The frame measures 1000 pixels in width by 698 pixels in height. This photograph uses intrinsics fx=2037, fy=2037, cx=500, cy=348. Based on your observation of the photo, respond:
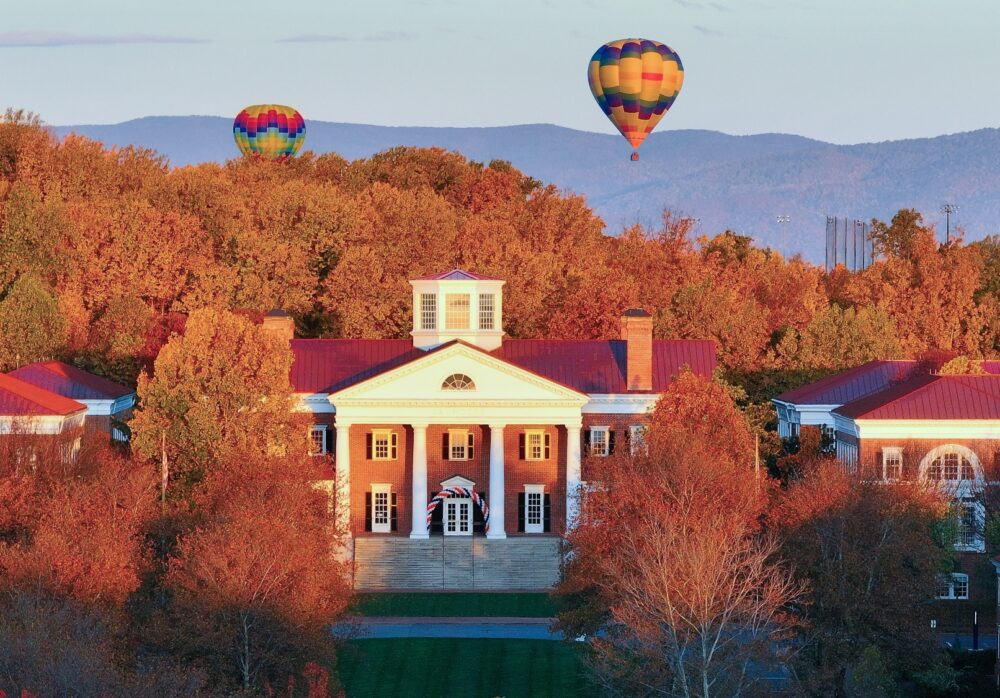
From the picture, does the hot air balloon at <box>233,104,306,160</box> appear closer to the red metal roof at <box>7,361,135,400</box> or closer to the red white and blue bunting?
the red metal roof at <box>7,361,135,400</box>

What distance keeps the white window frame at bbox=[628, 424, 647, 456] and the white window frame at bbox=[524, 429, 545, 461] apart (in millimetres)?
3952

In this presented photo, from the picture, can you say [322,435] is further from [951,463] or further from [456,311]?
[951,463]

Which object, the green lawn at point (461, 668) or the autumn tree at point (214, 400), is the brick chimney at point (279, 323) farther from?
the green lawn at point (461, 668)

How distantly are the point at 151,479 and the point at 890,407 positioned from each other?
29569 mm

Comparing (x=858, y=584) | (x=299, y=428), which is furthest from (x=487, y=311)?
(x=858, y=584)

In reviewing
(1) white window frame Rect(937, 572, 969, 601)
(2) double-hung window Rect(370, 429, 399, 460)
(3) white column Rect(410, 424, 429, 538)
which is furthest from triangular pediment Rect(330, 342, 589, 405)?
(1) white window frame Rect(937, 572, 969, 601)

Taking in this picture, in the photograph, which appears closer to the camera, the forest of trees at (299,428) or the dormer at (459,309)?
the forest of trees at (299,428)

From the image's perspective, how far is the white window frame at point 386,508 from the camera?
88.4 metres

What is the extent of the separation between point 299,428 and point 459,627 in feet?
39.8

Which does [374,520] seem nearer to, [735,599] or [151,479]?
[151,479]

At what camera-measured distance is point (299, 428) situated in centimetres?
8250

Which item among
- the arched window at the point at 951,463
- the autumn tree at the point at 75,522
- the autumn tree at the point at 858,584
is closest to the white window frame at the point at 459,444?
the autumn tree at the point at 75,522

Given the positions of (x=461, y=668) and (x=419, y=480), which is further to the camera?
(x=419, y=480)

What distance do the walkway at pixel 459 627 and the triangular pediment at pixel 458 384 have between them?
12.8 m
